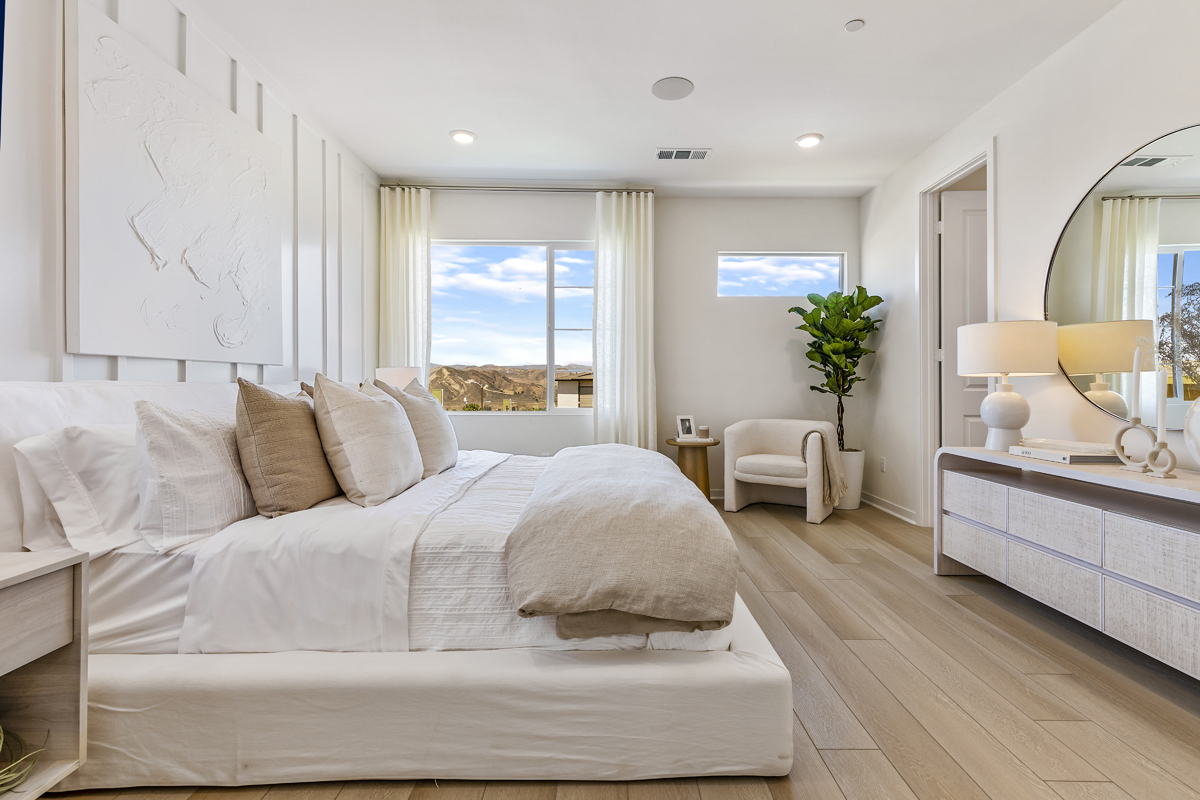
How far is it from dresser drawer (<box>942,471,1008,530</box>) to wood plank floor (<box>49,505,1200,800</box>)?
37cm

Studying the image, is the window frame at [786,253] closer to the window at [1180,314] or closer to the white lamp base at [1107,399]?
the white lamp base at [1107,399]

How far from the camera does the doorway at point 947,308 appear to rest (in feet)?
13.0

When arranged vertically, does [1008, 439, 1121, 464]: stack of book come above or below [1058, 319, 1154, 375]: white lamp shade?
below

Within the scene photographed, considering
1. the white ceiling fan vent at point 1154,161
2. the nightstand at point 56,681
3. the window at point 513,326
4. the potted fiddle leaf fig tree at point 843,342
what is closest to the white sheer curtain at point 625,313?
the window at point 513,326

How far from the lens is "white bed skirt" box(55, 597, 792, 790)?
4.64ft

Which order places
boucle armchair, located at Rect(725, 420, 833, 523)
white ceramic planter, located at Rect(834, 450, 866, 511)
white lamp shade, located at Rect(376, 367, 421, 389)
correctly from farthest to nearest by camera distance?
1. white ceramic planter, located at Rect(834, 450, 866, 511)
2. boucle armchair, located at Rect(725, 420, 833, 523)
3. white lamp shade, located at Rect(376, 367, 421, 389)

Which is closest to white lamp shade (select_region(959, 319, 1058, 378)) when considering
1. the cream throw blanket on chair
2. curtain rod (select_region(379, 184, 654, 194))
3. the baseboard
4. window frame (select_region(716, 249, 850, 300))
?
the cream throw blanket on chair

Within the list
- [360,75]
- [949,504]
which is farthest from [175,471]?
[949,504]

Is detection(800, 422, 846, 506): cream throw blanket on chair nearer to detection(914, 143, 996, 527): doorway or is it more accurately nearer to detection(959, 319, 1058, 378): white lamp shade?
detection(914, 143, 996, 527): doorway

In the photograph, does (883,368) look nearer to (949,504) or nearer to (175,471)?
(949,504)

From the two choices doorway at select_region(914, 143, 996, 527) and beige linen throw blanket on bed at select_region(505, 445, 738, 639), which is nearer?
beige linen throw blanket on bed at select_region(505, 445, 738, 639)

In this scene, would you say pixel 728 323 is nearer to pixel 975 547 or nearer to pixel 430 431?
pixel 975 547

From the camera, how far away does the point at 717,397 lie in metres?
5.04

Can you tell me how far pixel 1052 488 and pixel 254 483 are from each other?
3.05 meters
